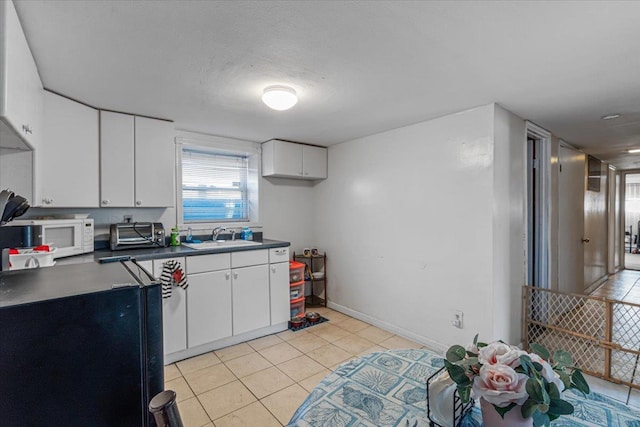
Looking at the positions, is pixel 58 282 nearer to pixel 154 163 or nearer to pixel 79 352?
pixel 79 352

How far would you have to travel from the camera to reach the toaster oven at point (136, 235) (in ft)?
8.79

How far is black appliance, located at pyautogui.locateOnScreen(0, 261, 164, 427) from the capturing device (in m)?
0.72

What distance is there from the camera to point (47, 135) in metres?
2.17

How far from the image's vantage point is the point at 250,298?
3.11 metres

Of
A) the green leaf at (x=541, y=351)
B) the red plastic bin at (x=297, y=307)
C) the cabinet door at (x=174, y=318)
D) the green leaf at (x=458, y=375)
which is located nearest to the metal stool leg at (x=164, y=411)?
the green leaf at (x=458, y=375)

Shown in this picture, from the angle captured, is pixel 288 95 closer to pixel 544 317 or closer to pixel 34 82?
pixel 34 82

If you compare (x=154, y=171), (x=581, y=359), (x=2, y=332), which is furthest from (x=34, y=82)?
(x=581, y=359)

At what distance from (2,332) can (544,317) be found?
3.67 meters

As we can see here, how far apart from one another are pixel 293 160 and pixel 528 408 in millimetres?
3356

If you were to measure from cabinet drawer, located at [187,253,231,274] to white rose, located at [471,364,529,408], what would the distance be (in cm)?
253

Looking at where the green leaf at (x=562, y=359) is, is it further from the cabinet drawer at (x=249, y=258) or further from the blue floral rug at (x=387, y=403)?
the cabinet drawer at (x=249, y=258)

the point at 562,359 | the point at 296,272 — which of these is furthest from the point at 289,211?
the point at 562,359

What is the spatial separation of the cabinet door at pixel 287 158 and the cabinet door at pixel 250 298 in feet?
3.89

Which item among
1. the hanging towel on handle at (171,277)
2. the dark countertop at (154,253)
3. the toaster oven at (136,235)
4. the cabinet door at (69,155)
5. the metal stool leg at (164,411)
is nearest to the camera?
the metal stool leg at (164,411)
